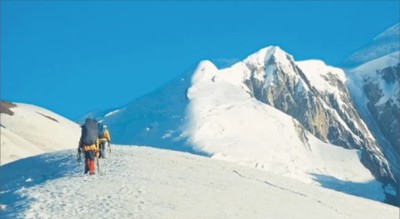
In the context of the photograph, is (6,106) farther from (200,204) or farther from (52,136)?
(200,204)

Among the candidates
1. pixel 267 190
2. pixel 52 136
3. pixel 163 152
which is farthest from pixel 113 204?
pixel 52 136

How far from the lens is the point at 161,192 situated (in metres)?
32.7

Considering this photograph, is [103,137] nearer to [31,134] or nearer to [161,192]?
[161,192]

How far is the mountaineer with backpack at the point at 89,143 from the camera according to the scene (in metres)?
36.2

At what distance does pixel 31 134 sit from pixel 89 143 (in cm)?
7564

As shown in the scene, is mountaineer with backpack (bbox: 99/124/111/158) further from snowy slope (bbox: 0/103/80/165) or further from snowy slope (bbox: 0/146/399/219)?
snowy slope (bbox: 0/103/80/165)

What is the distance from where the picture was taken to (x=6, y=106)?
125875 millimetres

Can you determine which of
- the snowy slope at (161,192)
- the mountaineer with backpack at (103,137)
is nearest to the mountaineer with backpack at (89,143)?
the snowy slope at (161,192)

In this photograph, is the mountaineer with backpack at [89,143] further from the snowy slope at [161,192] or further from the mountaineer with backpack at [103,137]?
the mountaineer with backpack at [103,137]

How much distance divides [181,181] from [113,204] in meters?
6.47

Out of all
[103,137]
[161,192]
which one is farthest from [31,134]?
[161,192]

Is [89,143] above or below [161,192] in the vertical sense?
above

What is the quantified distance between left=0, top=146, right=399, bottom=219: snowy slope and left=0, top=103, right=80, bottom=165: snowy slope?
53.4 m

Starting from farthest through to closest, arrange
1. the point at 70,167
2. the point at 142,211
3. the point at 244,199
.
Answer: the point at 70,167 → the point at 244,199 → the point at 142,211
